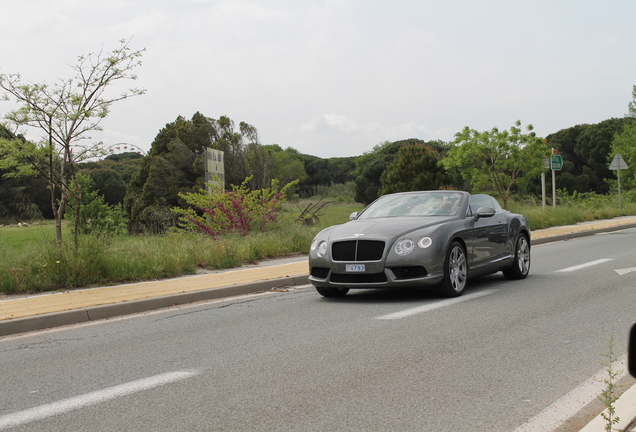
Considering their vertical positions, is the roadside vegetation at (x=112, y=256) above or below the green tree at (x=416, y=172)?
below

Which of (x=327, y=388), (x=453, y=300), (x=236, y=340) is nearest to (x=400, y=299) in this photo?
(x=453, y=300)

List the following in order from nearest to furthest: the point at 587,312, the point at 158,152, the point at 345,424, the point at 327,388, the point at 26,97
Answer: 1. the point at 345,424
2. the point at 327,388
3. the point at 587,312
4. the point at 26,97
5. the point at 158,152

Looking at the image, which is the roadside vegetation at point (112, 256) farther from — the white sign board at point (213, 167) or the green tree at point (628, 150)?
the green tree at point (628, 150)

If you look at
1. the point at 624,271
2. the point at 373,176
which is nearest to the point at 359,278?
the point at 624,271

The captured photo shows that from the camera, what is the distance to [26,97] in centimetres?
1228

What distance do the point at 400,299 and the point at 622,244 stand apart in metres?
11.4

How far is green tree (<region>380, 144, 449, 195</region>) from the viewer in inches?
2297

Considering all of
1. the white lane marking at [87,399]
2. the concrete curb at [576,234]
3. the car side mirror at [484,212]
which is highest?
the car side mirror at [484,212]

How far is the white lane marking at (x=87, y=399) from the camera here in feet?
14.9

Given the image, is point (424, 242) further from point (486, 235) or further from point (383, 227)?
point (486, 235)

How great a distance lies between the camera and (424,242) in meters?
9.16

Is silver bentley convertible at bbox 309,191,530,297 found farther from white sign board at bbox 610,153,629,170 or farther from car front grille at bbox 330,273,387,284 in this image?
white sign board at bbox 610,153,629,170

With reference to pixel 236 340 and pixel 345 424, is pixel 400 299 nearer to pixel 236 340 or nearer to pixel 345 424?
pixel 236 340

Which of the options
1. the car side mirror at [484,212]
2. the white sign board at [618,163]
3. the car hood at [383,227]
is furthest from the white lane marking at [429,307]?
the white sign board at [618,163]
